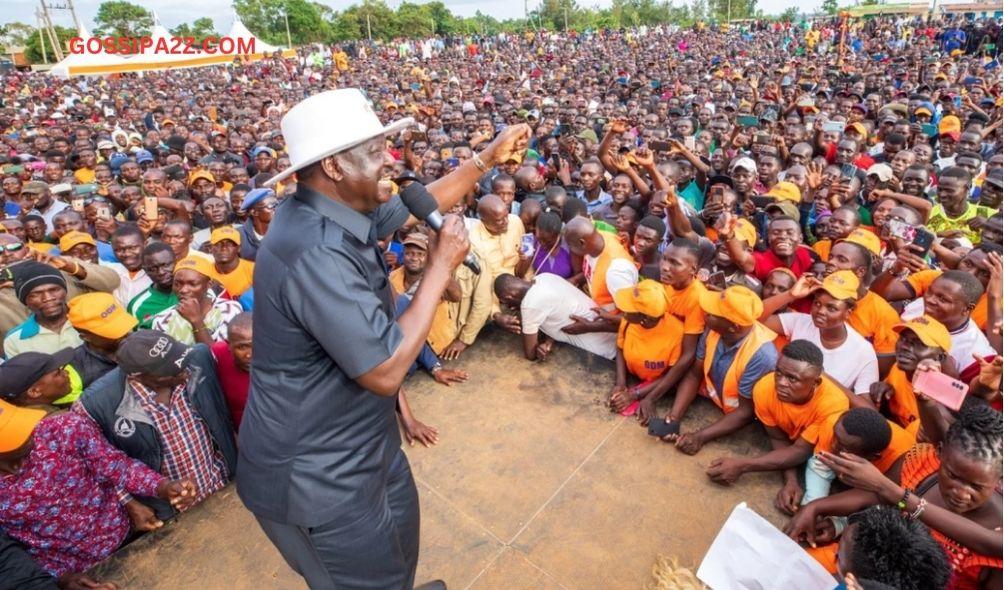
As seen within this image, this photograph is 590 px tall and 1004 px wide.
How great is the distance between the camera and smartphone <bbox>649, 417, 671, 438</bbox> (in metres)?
3.24

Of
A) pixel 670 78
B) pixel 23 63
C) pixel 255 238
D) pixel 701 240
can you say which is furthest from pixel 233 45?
pixel 701 240

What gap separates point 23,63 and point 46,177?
159ft

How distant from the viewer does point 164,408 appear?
2662mm

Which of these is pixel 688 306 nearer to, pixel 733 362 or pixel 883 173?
pixel 733 362

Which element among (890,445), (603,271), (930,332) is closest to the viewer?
(890,445)

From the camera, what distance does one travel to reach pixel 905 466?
95.7 inches

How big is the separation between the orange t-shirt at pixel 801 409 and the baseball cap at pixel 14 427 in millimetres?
3310

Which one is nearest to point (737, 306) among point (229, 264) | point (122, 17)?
point (229, 264)

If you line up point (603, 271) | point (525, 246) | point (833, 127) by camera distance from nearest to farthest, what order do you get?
point (603, 271)
point (525, 246)
point (833, 127)

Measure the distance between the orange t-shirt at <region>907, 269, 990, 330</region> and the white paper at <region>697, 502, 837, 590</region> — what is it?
2.19 m

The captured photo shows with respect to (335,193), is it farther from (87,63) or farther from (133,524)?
(87,63)

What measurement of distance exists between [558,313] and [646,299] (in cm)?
90

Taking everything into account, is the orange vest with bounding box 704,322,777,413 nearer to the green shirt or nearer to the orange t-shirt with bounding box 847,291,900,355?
the orange t-shirt with bounding box 847,291,900,355

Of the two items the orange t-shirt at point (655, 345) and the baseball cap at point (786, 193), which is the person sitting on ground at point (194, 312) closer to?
the orange t-shirt at point (655, 345)
